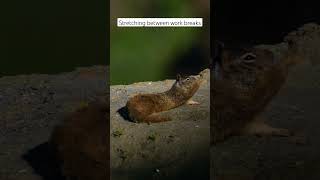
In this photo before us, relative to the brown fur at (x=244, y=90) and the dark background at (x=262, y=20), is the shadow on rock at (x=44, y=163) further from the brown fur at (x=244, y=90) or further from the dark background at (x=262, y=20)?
the dark background at (x=262, y=20)

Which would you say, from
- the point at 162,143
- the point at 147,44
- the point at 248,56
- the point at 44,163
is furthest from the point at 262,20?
the point at 44,163

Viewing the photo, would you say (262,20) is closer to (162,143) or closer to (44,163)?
(162,143)

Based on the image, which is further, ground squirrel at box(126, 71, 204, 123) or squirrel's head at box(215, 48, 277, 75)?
squirrel's head at box(215, 48, 277, 75)

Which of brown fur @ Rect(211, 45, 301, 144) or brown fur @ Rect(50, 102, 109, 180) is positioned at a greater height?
brown fur @ Rect(211, 45, 301, 144)

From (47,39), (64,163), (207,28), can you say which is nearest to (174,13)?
(207,28)

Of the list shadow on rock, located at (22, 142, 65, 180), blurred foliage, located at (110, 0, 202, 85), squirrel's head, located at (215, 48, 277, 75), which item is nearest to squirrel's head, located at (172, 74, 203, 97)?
blurred foliage, located at (110, 0, 202, 85)

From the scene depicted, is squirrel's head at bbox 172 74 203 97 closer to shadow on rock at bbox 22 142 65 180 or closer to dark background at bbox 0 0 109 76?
dark background at bbox 0 0 109 76
